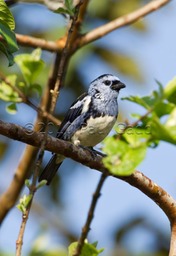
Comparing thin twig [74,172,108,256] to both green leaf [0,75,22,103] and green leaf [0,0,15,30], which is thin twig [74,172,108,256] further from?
green leaf [0,0,15,30]

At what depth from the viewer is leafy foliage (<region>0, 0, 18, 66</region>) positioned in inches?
86.8

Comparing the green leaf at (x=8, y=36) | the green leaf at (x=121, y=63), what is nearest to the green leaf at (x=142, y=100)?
the green leaf at (x=8, y=36)

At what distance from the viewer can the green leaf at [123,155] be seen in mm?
1632

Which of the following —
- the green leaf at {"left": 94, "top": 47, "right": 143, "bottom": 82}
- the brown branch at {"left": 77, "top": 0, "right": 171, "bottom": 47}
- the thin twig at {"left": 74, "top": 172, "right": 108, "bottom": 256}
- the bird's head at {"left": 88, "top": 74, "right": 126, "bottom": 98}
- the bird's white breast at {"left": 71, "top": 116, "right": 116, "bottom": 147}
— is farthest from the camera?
the green leaf at {"left": 94, "top": 47, "right": 143, "bottom": 82}

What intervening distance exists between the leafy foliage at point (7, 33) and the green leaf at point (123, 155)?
25.9 inches

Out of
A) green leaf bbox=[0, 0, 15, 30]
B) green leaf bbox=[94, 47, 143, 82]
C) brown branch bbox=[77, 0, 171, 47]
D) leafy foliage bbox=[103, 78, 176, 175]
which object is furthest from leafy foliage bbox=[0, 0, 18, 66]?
green leaf bbox=[94, 47, 143, 82]

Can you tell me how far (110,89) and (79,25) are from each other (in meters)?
0.53

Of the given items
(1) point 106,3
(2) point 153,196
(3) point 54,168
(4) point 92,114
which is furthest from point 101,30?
(2) point 153,196

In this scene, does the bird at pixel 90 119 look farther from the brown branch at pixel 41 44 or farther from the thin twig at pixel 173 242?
the thin twig at pixel 173 242

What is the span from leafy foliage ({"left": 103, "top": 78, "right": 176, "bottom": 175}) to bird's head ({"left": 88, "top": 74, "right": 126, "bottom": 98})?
262 centimetres

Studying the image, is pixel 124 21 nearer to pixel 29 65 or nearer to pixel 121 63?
pixel 121 63

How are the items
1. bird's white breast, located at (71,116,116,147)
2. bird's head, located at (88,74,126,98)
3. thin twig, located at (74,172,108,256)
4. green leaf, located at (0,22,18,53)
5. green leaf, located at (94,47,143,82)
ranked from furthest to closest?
green leaf, located at (94,47,143,82) < bird's head, located at (88,74,126,98) < bird's white breast, located at (71,116,116,147) < green leaf, located at (0,22,18,53) < thin twig, located at (74,172,108,256)

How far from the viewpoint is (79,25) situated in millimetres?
4121

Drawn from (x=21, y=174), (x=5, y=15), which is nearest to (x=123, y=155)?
(x=5, y=15)
